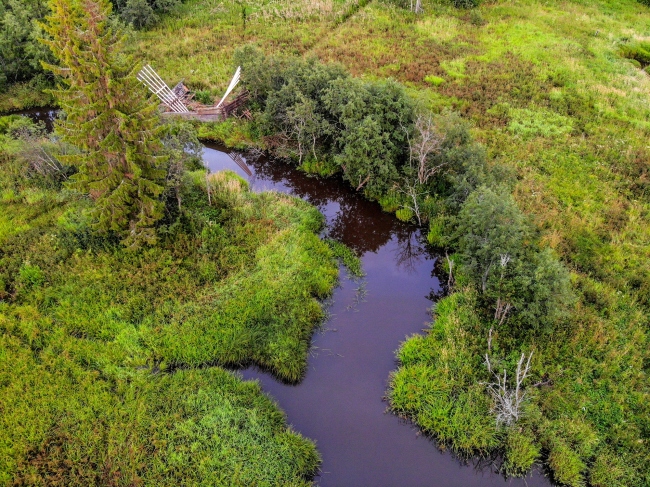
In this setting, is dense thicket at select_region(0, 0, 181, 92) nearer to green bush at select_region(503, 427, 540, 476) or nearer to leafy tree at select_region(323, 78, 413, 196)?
leafy tree at select_region(323, 78, 413, 196)

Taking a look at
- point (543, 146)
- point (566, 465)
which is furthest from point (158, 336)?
point (543, 146)

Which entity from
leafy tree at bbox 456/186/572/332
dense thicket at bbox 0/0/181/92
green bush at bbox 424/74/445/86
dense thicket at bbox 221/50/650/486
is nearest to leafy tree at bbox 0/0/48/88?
dense thicket at bbox 0/0/181/92

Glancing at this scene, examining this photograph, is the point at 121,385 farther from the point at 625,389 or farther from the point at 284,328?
the point at 625,389

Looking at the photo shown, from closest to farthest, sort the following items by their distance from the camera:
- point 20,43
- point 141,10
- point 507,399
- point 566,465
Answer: point 566,465 → point 507,399 → point 20,43 → point 141,10

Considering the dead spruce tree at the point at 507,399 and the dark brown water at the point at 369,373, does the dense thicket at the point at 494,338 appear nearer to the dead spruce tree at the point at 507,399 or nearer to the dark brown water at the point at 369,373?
the dead spruce tree at the point at 507,399

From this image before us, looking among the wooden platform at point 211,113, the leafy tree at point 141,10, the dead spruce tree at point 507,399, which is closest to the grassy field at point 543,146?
the dead spruce tree at point 507,399

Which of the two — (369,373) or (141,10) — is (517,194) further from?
(141,10)

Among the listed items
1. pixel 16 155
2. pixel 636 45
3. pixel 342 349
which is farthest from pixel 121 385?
pixel 636 45
